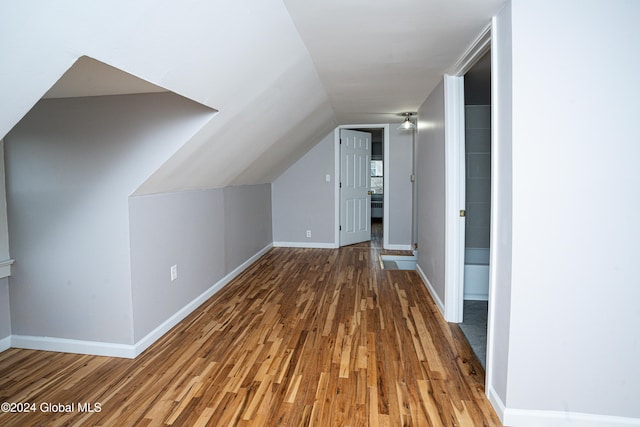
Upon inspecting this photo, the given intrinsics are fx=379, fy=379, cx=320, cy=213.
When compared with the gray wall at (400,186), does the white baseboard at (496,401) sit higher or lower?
lower

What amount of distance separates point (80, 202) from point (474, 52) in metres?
2.73

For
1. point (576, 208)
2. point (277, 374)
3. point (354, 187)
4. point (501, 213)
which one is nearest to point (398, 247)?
point (354, 187)

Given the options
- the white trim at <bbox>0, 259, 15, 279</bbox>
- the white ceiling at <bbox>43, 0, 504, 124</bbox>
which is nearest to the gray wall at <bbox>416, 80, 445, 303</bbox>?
the white ceiling at <bbox>43, 0, 504, 124</bbox>

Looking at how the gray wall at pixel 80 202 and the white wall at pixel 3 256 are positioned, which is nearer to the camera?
the gray wall at pixel 80 202

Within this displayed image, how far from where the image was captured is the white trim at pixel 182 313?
2.59m

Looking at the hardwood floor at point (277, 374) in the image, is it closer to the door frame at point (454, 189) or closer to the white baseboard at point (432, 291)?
the white baseboard at point (432, 291)

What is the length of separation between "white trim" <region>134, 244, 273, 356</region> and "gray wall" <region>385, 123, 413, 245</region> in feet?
8.23

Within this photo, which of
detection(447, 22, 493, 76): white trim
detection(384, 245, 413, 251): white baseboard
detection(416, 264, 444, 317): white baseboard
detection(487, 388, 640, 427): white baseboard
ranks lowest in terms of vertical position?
detection(487, 388, 640, 427): white baseboard

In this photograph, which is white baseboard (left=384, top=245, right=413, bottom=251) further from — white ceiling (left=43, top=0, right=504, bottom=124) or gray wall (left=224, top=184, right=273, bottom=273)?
white ceiling (left=43, top=0, right=504, bottom=124)

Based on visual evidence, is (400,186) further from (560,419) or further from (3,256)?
(3,256)

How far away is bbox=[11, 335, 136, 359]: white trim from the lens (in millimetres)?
2484

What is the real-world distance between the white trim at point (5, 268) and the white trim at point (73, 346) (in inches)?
17.4

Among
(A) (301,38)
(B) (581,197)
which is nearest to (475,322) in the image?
(B) (581,197)

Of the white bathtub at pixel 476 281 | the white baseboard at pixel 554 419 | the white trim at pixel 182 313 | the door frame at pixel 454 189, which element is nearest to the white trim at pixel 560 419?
the white baseboard at pixel 554 419
